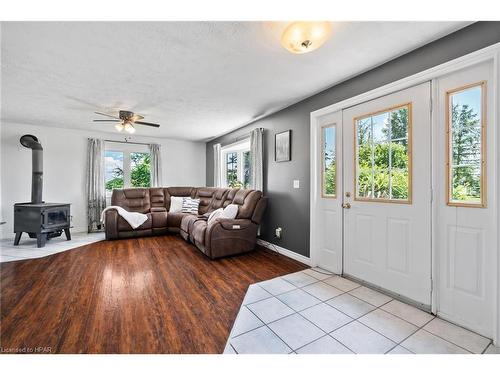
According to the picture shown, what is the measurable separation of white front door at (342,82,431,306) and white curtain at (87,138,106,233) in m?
5.19

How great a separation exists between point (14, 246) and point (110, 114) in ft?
9.10

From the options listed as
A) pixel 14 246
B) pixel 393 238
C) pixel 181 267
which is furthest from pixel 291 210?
pixel 14 246

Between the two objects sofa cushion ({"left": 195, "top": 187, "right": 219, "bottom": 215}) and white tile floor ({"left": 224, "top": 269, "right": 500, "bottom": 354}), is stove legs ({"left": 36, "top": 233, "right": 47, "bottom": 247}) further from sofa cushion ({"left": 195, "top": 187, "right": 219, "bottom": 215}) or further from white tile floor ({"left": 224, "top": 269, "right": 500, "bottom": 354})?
white tile floor ({"left": 224, "top": 269, "right": 500, "bottom": 354})

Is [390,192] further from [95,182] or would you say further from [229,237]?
[95,182]

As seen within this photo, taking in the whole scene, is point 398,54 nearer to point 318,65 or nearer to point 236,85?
point 318,65

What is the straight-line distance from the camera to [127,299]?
1.99m

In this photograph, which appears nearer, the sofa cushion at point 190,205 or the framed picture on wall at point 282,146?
the framed picture on wall at point 282,146

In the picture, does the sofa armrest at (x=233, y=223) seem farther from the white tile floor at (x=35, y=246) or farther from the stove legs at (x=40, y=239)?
the stove legs at (x=40, y=239)

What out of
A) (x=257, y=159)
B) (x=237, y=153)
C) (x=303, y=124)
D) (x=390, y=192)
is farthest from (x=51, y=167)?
(x=390, y=192)

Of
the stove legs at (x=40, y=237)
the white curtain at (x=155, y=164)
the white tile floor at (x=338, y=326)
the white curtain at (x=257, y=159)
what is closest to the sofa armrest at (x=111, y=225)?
the stove legs at (x=40, y=237)

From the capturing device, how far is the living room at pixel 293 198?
4.91 ft

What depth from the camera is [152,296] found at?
2049mm

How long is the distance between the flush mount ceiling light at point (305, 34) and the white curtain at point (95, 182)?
5.01 metres

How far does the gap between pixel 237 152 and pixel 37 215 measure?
388 cm
